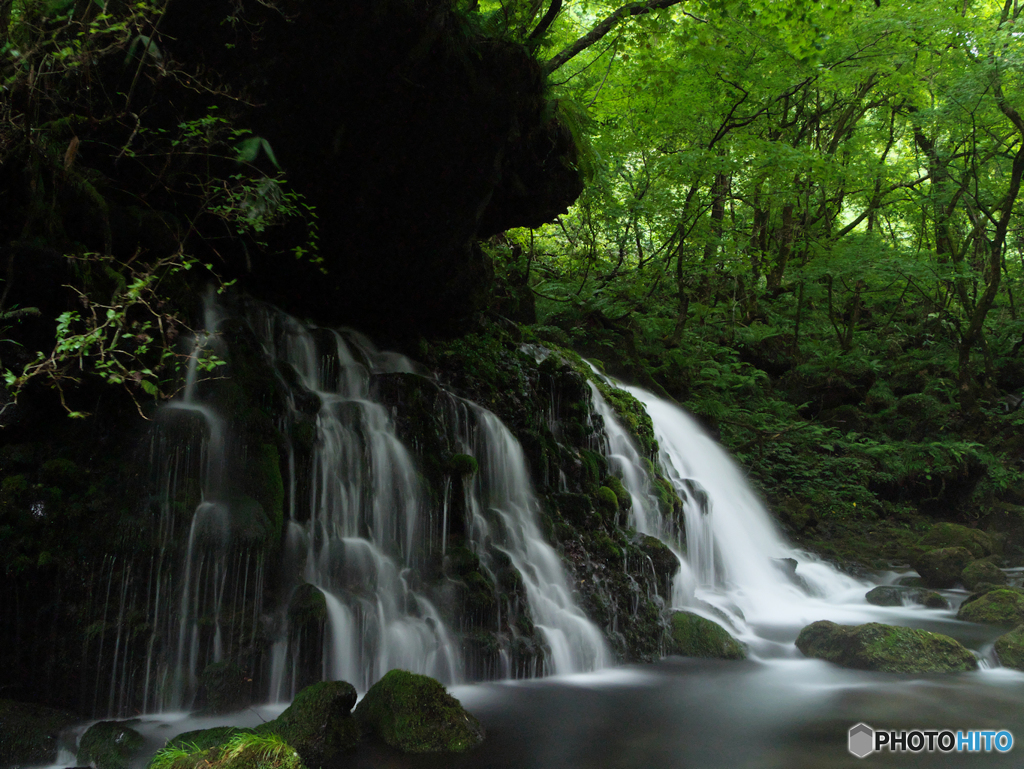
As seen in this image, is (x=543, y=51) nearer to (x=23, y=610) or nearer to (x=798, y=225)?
(x=23, y=610)

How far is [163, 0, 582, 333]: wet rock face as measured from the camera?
6.08 metres

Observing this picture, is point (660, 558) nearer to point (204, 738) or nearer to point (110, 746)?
point (204, 738)

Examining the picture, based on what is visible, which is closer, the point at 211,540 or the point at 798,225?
the point at 211,540

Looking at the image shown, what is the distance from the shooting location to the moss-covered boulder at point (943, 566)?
1102 centimetres

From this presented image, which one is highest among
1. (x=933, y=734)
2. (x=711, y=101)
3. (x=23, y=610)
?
(x=711, y=101)

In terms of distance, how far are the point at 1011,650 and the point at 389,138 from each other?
8.68 metres

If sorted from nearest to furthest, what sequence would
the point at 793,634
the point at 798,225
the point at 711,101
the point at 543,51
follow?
the point at 543,51 < the point at 793,634 < the point at 711,101 < the point at 798,225

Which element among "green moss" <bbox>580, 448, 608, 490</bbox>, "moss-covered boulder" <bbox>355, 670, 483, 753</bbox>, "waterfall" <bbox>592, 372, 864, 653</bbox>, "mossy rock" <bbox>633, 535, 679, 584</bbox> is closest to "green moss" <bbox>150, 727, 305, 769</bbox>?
"moss-covered boulder" <bbox>355, 670, 483, 753</bbox>

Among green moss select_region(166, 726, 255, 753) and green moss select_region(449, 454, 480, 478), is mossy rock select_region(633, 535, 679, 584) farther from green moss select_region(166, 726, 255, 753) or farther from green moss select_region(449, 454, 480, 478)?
green moss select_region(166, 726, 255, 753)

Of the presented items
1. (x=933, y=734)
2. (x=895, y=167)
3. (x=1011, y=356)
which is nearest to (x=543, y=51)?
(x=933, y=734)

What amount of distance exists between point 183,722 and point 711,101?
1354 cm

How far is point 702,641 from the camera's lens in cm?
789

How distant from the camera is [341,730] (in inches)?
186

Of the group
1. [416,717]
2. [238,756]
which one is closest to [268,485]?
[416,717]
